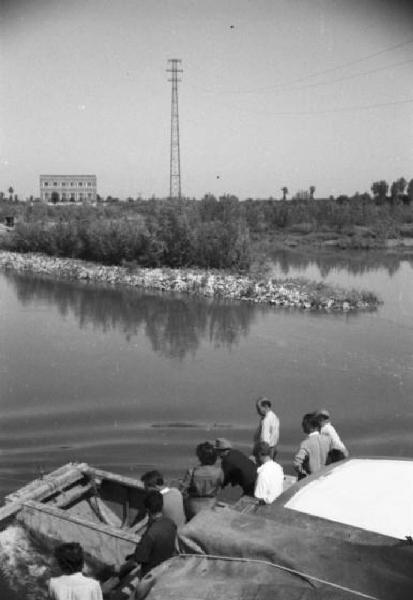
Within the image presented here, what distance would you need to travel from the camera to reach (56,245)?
142 feet

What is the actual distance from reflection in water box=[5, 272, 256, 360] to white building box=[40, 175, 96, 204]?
106 meters

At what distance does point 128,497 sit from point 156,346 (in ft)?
31.9

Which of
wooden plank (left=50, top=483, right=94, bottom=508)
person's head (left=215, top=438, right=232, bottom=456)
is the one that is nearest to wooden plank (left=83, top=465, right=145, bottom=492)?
wooden plank (left=50, top=483, right=94, bottom=508)

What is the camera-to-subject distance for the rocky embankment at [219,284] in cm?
2322

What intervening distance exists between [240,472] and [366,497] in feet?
4.64

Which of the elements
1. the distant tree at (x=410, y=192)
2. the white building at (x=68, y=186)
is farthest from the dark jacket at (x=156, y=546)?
the white building at (x=68, y=186)

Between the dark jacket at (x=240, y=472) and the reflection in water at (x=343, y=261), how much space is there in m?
30.0

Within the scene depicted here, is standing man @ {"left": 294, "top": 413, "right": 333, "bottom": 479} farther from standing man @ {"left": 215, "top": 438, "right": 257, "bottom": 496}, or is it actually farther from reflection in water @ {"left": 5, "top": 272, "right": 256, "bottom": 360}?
reflection in water @ {"left": 5, "top": 272, "right": 256, "bottom": 360}

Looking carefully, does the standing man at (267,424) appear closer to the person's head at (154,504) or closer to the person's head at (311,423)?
the person's head at (311,423)

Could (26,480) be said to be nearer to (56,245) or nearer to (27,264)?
(27,264)

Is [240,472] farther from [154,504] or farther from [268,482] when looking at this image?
[154,504]

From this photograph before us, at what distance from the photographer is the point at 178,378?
1338 cm

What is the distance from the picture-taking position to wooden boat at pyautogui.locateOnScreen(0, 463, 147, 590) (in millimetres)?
5488

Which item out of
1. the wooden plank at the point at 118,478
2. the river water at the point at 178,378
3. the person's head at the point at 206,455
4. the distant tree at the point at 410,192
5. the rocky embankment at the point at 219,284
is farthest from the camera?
the distant tree at the point at 410,192
